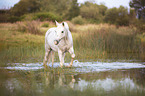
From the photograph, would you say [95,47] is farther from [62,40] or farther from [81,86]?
[81,86]

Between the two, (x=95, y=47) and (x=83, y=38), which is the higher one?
(x=83, y=38)

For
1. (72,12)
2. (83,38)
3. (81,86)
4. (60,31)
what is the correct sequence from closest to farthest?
(81,86)
(60,31)
(83,38)
(72,12)

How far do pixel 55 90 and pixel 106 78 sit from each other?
2.32 m

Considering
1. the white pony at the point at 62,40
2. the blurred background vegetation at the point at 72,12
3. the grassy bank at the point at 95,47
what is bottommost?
the grassy bank at the point at 95,47

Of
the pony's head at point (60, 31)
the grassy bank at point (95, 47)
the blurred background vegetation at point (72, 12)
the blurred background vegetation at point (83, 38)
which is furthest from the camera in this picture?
the blurred background vegetation at point (72, 12)

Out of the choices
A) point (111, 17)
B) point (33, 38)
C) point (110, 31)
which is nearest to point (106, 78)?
point (110, 31)

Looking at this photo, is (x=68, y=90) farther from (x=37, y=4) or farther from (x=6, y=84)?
(x=37, y=4)

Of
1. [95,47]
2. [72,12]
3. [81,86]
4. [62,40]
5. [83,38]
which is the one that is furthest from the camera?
[72,12]

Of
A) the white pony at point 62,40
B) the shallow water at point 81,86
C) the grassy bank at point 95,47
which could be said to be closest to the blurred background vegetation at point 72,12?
the grassy bank at point 95,47

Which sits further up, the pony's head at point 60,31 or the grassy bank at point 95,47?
the pony's head at point 60,31

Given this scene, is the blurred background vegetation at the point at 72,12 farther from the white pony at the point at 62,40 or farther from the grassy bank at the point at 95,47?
the white pony at the point at 62,40

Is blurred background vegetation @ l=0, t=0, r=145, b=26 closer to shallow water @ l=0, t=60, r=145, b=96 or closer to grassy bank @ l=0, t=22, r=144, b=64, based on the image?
grassy bank @ l=0, t=22, r=144, b=64

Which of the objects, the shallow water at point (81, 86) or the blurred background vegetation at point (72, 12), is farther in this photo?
the blurred background vegetation at point (72, 12)

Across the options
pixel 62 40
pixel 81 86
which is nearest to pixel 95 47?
pixel 62 40
